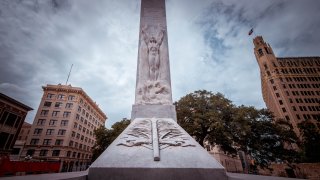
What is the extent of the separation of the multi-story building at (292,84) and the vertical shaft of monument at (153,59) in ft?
190

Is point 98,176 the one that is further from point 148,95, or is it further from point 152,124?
point 148,95

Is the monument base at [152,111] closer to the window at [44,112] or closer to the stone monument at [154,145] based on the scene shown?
the stone monument at [154,145]

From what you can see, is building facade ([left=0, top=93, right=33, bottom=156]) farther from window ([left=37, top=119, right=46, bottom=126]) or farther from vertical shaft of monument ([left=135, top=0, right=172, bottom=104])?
vertical shaft of monument ([left=135, top=0, right=172, bottom=104])

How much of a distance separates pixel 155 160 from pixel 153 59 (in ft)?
14.2

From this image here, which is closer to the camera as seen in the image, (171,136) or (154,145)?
(154,145)

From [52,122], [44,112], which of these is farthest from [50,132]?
[44,112]

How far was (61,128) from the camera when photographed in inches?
1543

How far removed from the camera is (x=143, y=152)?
3.12 m

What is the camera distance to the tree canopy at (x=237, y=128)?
15.6 metres

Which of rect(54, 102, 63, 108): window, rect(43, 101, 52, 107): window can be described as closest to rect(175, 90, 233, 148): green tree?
rect(54, 102, 63, 108): window

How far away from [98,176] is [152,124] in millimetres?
1982

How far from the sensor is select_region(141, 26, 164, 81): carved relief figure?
20.3 feet

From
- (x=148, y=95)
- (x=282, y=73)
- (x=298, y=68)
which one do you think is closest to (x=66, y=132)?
(x=148, y=95)

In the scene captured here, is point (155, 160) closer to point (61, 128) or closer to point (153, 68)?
point (153, 68)
